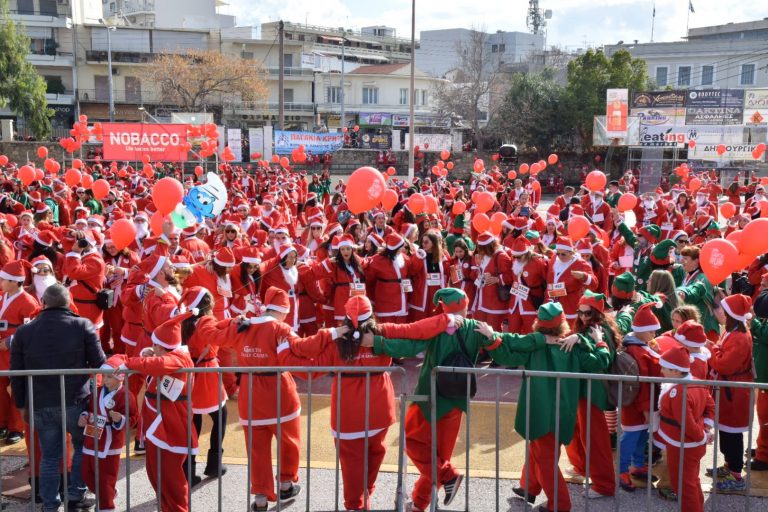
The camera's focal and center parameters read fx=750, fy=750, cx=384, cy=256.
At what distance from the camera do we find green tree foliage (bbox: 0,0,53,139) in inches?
1629

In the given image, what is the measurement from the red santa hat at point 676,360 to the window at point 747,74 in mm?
57511

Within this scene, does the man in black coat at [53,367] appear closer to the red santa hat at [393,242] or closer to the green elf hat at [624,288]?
the red santa hat at [393,242]

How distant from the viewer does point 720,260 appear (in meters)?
6.29

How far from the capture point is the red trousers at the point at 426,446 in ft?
16.9

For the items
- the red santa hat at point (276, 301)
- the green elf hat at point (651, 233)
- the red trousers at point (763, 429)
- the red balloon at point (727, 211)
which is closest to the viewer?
the red santa hat at point (276, 301)

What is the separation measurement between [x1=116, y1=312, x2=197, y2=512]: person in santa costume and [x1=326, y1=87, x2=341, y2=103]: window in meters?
58.5

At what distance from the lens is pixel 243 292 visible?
313 inches

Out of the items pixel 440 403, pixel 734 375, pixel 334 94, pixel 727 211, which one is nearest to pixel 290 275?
pixel 440 403

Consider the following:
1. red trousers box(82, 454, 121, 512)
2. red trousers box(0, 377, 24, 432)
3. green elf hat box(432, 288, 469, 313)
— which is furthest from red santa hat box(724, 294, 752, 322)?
red trousers box(0, 377, 24, 432)

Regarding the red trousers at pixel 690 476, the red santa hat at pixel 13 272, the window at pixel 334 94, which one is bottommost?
the red trousers at pixel 690 476

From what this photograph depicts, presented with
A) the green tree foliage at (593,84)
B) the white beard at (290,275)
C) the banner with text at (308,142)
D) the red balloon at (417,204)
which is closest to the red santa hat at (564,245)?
the white beard at (290,275)

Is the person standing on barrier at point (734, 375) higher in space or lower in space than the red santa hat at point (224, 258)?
lower

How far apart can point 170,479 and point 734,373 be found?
13.3 ft

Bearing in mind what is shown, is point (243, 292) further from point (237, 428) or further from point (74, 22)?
point (74, 22)
